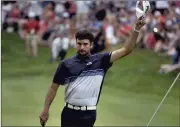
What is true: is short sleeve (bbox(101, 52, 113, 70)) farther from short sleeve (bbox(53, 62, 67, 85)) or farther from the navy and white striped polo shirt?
short sleeve (bbox(53, 62, 67, 85))

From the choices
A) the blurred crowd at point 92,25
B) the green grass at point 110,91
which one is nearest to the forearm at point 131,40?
the green grass at point 110,91

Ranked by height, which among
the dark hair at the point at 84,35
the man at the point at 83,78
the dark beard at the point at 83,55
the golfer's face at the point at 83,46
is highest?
the dark hair at the point at 84,35

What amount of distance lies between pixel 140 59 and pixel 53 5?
12.1 feet

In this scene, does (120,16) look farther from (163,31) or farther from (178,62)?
(178,62)

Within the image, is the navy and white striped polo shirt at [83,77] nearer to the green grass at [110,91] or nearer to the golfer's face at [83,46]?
the golfer's face at [83,46]

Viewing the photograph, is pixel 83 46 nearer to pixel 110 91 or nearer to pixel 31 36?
pixel 110 91

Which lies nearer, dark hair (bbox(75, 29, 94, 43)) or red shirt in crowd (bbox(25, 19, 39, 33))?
dark hair (bbox(75, 29, 94, 43))

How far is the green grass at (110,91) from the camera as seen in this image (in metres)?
8.98

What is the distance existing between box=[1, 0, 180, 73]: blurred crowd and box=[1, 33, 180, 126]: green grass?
253 millimetres

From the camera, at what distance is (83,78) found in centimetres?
492

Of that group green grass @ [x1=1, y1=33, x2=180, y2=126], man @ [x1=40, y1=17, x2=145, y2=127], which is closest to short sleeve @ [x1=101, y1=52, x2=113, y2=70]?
man @ [x1=40, y1=17, x2=145, y2=127]

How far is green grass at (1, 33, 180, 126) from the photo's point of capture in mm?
8984

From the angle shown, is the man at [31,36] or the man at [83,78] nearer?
the man at [83,78]

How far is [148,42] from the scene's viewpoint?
1238 cm
